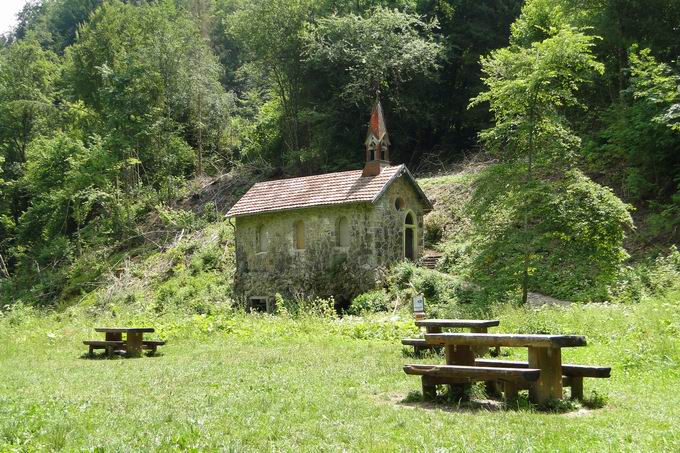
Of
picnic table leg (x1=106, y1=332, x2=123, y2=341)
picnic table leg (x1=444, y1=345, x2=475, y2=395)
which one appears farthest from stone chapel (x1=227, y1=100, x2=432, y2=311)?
picnic table leg (x1=444, y1=345, x2=475, y2=395)

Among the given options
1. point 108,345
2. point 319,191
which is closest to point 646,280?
point 319,191

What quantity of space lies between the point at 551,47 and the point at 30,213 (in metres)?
33.4

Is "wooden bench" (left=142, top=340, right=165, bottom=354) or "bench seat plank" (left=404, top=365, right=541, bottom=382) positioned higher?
"bench seat plank" (left=404, top=365, right=541, bottom=382)

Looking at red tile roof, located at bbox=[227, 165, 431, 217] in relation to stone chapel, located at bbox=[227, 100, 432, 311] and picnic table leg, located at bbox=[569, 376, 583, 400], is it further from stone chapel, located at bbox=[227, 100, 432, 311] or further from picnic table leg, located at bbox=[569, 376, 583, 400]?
picnic table leg, located at bbox=[569, 376, 583, 400]

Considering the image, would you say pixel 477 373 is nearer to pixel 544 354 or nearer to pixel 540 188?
pixel 544 354

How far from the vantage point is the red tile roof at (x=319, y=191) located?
23.9m

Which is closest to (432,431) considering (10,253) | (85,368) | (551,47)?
(85,368)

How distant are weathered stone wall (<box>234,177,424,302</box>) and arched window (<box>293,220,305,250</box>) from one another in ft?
0.45

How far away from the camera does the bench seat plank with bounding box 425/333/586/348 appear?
723cm

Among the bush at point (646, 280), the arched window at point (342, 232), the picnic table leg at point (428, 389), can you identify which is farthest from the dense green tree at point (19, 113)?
the picnic table leg at point (428, 389)

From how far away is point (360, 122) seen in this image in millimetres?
36500

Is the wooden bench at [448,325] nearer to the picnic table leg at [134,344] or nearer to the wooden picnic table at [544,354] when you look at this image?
the wooden picnic table at [544,354]

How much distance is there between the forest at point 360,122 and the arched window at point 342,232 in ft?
13.4

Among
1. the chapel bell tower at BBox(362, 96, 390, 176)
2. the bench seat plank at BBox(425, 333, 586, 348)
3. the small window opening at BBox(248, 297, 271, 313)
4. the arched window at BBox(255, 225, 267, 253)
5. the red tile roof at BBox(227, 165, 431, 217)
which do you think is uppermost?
the chapel bell tower at BBox(362, 96, 390, 176)
